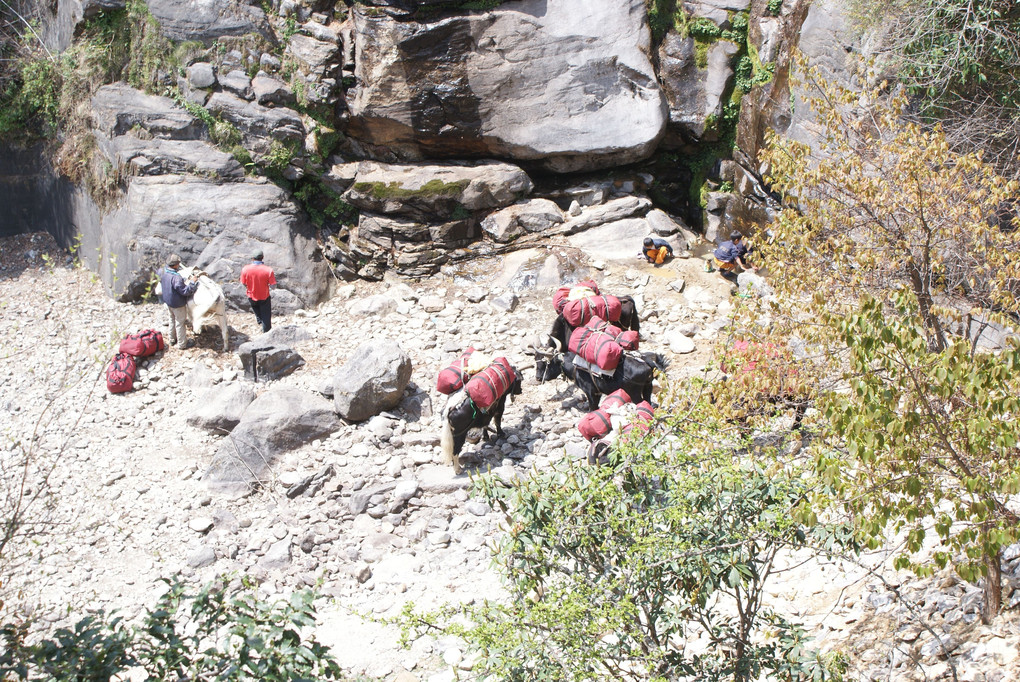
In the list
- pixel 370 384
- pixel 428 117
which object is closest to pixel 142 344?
pixel 370 384

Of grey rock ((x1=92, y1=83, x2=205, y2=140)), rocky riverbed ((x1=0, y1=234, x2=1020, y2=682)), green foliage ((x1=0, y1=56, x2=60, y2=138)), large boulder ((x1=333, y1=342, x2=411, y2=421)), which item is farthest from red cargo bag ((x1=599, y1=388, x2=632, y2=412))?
green foliage ((x1=0, y1=56, x2=60, y2=138))

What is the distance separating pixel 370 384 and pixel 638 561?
5.38 meters

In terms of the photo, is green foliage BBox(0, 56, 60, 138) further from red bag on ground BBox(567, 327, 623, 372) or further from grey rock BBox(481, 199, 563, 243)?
red bag on ground BBox(567, 327, 623, 372)

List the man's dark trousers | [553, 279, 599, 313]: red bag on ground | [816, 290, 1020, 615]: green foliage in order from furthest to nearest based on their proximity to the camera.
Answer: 1. the man's dark trousers
2. [553, 279, 599, 313]: red bag on ground
3. [816, 290, 1020, 615]: green foliage

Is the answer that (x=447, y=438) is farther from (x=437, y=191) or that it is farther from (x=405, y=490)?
(x=437, y=191)

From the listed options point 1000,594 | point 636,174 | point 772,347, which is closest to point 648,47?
point 636,174

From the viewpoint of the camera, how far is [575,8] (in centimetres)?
1335

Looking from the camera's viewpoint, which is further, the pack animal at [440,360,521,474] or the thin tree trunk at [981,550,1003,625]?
the pack animal at [440,360,521,474]

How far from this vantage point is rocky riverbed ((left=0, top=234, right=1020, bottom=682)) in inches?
224

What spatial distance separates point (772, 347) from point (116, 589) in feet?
21.3

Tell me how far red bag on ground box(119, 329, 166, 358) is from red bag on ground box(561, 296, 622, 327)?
19.8ft

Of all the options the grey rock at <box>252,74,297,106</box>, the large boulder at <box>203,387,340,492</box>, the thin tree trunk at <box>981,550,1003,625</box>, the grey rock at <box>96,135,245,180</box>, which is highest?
the grey rock at <box>252,74,297,106</box>

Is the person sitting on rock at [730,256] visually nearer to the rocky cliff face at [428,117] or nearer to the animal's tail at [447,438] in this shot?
the rocky cliff face at [428,117]

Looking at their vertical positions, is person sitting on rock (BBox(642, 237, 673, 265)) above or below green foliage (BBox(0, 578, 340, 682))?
below
